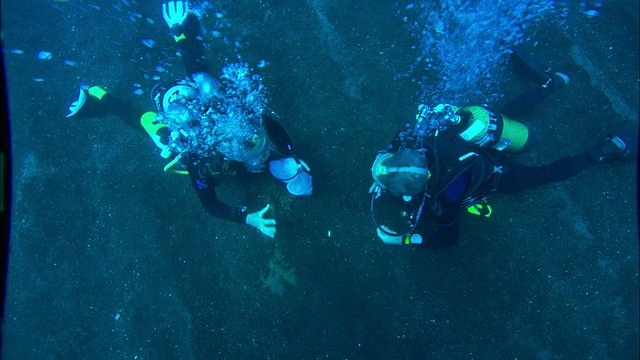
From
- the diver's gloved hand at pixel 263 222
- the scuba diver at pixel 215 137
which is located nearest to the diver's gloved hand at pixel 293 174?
the scuba diver at pixel 215 137

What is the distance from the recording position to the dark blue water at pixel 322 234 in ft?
14.9

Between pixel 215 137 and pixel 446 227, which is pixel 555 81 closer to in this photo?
pixel 446 227

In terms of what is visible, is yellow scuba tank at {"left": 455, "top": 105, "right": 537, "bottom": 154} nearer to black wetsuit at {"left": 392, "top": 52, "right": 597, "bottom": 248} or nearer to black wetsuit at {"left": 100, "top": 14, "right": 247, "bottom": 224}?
black wetsuit at {"left": 392, "top": 52, "right": 597, "bottom": 248}

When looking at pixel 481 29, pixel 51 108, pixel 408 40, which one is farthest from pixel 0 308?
pixel 51 108

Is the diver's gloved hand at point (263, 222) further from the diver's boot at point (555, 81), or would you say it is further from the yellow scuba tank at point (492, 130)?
the diver's boot at point (555, 81)

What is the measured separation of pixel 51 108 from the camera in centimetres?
666

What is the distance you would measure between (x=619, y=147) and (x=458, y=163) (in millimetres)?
2819

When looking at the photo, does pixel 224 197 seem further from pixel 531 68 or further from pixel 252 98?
pixel 531 68

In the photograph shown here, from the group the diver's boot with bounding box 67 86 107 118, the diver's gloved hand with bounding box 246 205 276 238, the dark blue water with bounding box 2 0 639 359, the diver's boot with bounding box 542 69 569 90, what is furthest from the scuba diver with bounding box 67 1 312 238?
the diver's boot with bounding box 542 69 569 90

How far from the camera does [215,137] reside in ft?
13.1

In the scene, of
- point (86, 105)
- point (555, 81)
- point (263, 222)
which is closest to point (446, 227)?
Result: point (263, 222)

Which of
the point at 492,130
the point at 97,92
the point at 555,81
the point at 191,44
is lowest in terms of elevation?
the point at 97,92

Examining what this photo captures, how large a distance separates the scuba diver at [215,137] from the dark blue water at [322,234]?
2.18 feet

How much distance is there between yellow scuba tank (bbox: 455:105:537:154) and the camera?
380 cm
